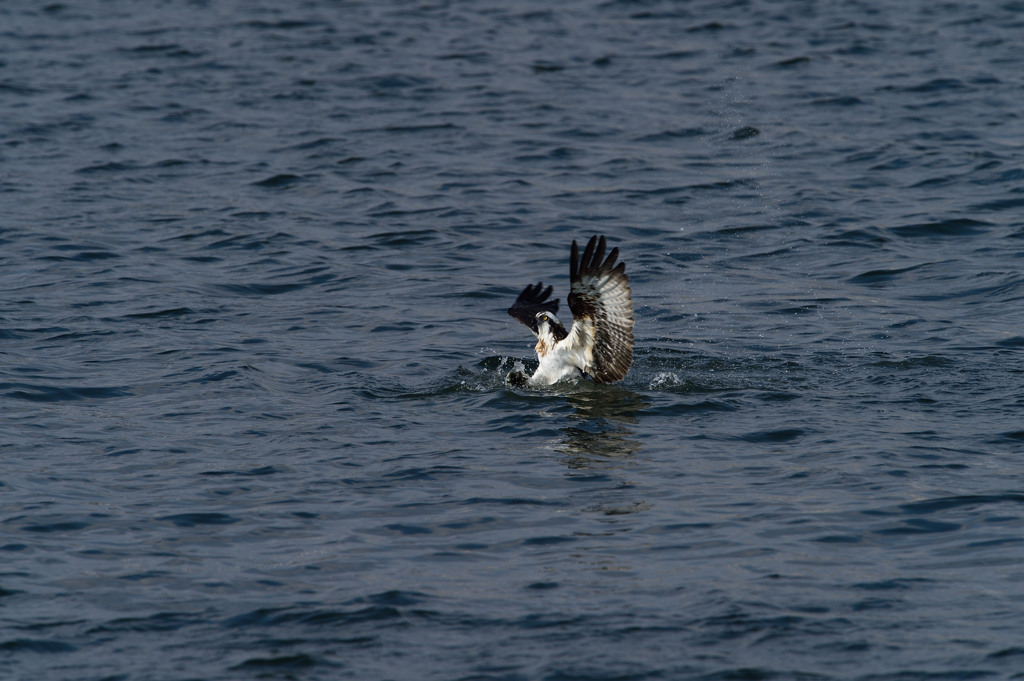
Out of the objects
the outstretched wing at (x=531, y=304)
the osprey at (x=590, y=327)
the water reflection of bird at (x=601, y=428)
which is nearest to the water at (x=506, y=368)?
→ the water reflection of bird at (x=601, y=428)

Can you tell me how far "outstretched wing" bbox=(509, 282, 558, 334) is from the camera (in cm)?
1038

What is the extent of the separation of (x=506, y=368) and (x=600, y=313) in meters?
1.35

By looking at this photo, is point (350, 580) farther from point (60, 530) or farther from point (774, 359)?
point (774, 359)

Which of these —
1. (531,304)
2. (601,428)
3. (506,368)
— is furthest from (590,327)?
(531,304)

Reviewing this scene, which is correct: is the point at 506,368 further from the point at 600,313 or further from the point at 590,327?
the point at 600,313

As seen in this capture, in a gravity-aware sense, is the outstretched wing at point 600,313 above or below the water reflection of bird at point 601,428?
above

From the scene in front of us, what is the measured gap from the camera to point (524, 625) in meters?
5.96

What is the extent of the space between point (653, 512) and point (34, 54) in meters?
19.1

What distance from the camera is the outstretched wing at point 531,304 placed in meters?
10.4

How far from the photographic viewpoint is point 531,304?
420 inches

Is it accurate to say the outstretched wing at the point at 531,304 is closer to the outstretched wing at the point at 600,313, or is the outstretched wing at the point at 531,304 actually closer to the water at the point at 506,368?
the water at the point at 506,368

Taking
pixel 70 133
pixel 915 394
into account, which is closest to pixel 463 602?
pixel 915 394

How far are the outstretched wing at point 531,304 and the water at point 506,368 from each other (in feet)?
1.45

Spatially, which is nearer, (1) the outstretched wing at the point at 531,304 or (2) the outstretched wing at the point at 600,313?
(2) the outstretched wing at the point at 600,313
